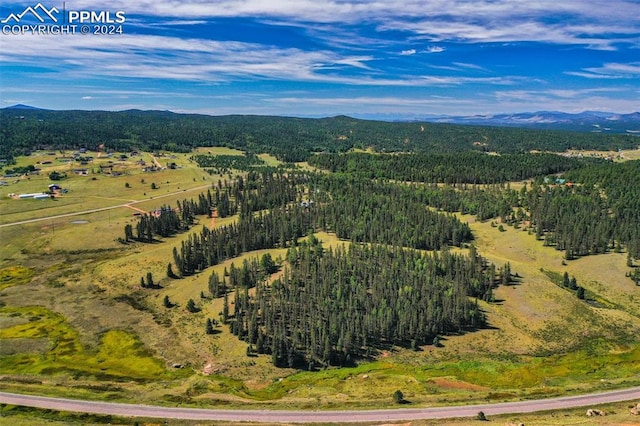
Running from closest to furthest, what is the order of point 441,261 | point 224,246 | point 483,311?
point 483,311, point 441,261, point 224,246

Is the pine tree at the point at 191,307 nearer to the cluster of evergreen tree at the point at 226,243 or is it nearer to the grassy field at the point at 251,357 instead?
the grassy field at the point at 251,357

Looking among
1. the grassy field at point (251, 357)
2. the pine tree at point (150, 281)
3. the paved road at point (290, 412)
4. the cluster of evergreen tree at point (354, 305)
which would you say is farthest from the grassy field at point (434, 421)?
the pine tree at point (150, 281)

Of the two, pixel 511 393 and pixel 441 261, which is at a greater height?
pixel 441 261

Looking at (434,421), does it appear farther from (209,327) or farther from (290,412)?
(209,327)

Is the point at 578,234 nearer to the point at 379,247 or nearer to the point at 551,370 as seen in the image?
the point at 379,247

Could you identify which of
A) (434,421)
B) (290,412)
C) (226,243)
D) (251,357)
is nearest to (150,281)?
(226,243)

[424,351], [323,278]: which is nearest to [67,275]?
[323,278]
